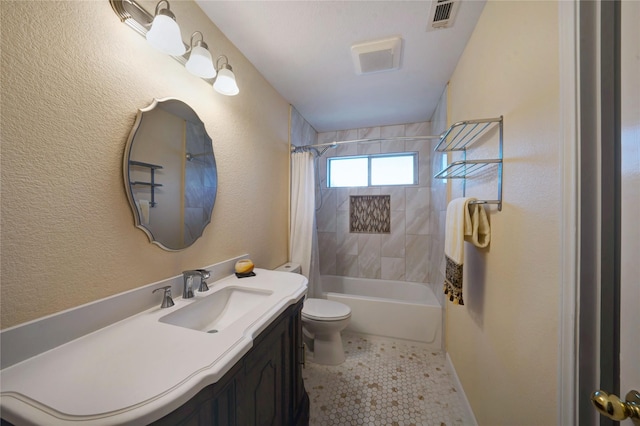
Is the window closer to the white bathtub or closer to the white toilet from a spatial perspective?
the white bathtub

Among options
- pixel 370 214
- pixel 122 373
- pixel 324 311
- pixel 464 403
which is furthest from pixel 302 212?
pixel 464 403

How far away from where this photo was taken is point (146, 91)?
927 millimetres

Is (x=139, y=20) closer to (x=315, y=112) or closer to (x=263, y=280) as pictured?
(x=263, y=280)

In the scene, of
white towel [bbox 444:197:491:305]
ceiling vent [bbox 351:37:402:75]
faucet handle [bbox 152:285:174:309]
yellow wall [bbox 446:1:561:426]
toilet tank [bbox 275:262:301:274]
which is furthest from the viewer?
toilet tank [bbox 275:262:301:274]

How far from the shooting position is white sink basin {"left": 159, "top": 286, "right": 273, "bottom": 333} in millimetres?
970

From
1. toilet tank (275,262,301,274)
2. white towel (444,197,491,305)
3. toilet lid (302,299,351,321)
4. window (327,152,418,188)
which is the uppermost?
window (327,152,418,188)

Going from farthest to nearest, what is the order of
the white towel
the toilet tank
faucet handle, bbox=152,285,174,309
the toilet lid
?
the toilet tank
the toilet lid
the white towel
faucet handle, bbox=152,285,174,309

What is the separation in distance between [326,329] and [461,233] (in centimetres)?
126

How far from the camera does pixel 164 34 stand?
83 cm

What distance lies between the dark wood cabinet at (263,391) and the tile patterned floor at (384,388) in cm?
26

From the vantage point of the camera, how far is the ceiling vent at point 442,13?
113cm

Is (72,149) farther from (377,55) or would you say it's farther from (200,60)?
(377,55)

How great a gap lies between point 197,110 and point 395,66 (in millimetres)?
1447

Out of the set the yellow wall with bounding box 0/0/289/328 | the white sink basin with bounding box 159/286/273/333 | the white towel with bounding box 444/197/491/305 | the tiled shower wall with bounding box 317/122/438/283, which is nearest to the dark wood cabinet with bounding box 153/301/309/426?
the white sink basin with bounding box 159/286/273/333
